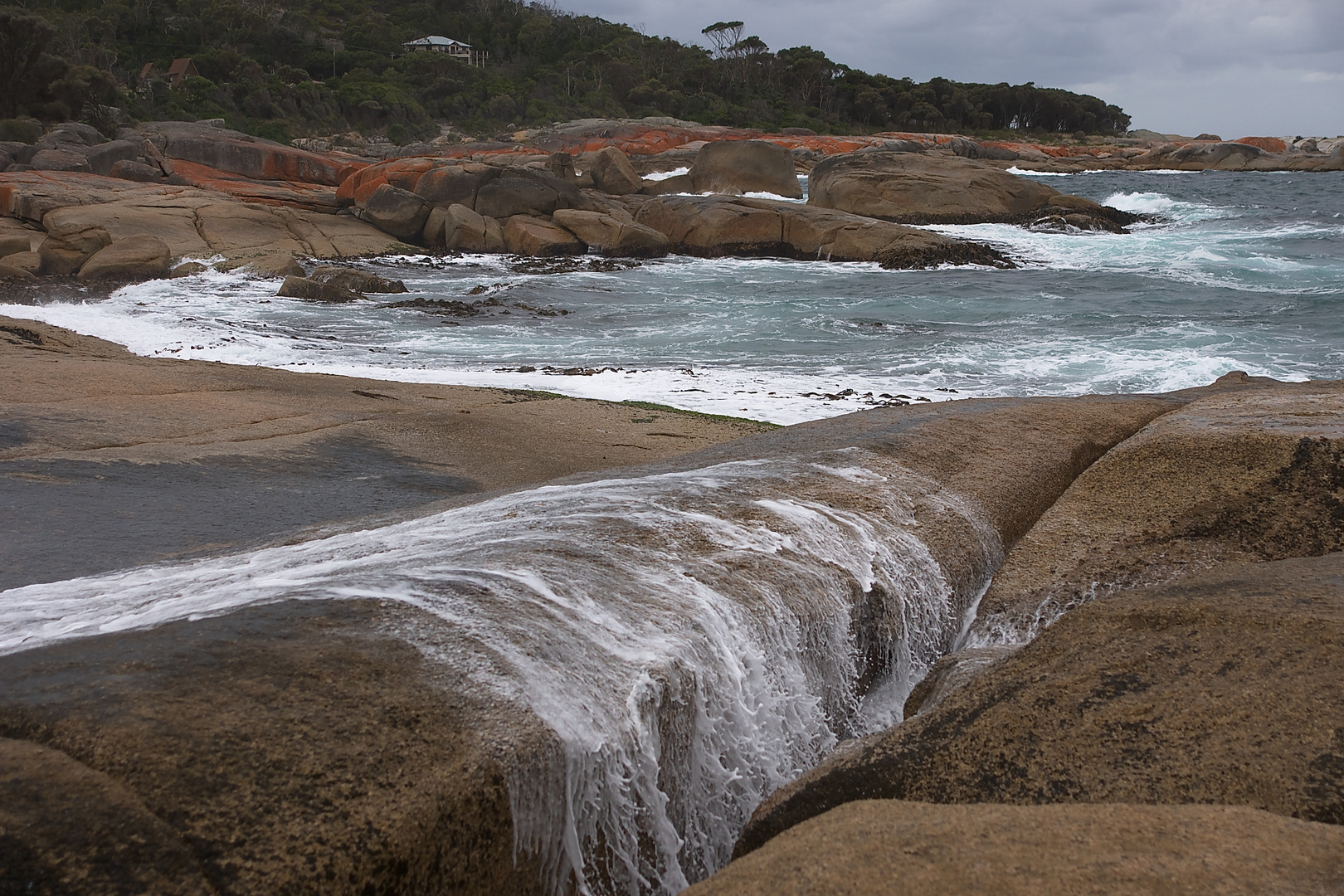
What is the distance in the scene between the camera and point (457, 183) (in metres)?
24.4

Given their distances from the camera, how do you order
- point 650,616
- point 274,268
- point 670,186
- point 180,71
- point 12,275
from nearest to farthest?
point 650,616
point 12,275
point 274,268
point 670,186
point 180,71

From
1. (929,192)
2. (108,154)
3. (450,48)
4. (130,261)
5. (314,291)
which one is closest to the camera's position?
(314,291)

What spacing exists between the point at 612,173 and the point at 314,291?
14.4m

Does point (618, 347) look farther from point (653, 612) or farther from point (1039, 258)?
point (1039, 258)

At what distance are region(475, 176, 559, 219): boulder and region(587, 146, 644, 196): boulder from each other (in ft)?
16.2

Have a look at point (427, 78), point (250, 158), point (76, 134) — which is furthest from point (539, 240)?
point (427, 78)

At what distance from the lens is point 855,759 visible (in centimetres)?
263

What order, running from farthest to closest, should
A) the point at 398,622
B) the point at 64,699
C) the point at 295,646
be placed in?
the point at 398,622 < the point at 295,646 < the point at 64,699

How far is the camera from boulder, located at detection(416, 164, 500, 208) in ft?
79.9

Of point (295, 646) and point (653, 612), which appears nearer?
point (295, 646)

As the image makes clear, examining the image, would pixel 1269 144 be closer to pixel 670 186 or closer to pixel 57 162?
pixel 670 186

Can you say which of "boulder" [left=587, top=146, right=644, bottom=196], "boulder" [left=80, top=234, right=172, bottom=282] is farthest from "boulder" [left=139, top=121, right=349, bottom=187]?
"boulder" [left=80, top=234, right=172, bottom=282]

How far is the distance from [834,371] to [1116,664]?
940cm

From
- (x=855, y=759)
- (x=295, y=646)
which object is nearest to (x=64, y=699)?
(x=295, y=646)
